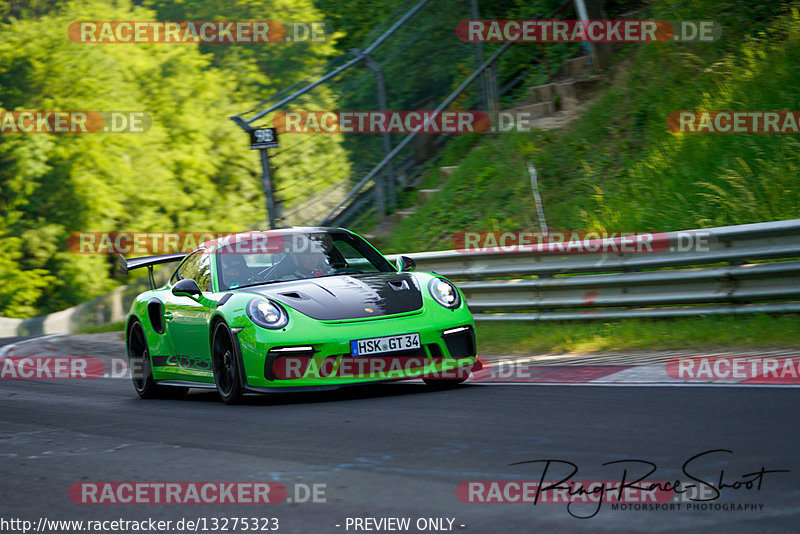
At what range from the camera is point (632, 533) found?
342 cm

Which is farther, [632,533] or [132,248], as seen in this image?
[132,248]

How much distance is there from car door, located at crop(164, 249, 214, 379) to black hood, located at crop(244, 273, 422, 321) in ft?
1.90

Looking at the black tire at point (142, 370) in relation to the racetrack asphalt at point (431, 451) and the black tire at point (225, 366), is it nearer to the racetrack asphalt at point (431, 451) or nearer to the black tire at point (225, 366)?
the black tire at point (225, 366)

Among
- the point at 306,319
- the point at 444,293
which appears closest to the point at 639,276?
the point at 444,293

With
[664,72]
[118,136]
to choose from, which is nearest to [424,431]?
[664,72]

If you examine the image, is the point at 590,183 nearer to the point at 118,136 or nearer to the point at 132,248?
the point at 132,248

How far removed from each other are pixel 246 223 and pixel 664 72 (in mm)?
33857

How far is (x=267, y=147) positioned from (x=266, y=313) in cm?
640

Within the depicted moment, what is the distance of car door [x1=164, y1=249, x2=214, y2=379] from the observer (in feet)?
27.1

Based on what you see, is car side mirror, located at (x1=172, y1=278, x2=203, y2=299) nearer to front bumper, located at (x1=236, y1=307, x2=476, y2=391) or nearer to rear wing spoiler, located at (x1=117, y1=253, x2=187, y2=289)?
front bumper, located at (x1=236, y1=307, x2=476, y2=391)

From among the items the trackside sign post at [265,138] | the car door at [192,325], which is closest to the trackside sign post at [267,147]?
the trackside sign post at [265,138]

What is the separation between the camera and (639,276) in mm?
9594

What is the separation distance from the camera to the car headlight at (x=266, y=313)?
24.1 feet

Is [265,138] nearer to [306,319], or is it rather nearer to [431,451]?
[306,319]
